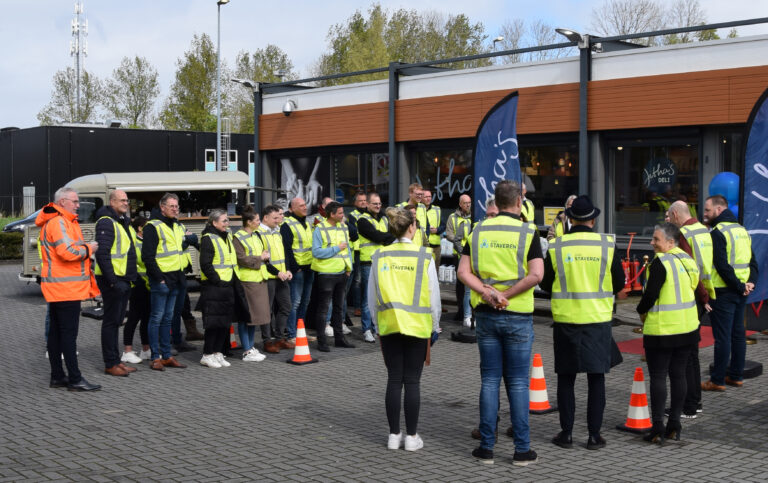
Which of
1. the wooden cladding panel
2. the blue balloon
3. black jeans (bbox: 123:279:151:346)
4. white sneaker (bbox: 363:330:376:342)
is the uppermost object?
the wooden cladding panel

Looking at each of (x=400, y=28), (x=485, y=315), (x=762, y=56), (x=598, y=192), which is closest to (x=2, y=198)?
(x=400, y=28)

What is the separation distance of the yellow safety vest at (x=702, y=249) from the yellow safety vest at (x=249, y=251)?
486cm

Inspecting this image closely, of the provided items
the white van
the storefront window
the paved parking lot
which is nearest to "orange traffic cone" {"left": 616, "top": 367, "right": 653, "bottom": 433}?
the paved parking lot

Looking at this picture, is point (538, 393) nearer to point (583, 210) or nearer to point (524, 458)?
point (524, 458)

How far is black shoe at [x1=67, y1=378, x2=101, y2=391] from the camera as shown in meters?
9.15

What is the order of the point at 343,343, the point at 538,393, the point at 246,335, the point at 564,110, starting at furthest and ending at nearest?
the point at 564,110
the point at 343,343
the point at 246,335
the point at 538,393

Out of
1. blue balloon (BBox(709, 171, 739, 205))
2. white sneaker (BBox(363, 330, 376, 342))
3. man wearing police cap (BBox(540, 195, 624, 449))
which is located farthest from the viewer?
white sneaker (BBox(363, 330, 376, 342))

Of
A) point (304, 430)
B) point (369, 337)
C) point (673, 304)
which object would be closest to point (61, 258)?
point (304, 430)

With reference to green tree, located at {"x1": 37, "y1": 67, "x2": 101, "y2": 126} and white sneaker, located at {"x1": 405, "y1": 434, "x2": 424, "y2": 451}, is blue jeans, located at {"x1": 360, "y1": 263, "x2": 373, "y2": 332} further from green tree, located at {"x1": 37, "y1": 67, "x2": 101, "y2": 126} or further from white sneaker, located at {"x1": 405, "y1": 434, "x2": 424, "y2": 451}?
green tree, located at {"x1": 37, "y1": 67, "x2": 101, "y2": 126}

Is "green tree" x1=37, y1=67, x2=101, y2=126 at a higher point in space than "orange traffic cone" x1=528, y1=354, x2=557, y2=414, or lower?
higher

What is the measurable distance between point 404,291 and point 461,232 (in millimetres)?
6217

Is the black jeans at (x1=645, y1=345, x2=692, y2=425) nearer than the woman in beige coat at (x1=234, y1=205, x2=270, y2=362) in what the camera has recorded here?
Yes

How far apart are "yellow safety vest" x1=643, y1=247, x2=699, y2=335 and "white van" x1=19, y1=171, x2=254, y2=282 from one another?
35.9 feet

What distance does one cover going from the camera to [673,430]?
731cm
